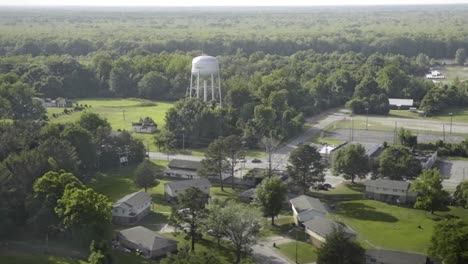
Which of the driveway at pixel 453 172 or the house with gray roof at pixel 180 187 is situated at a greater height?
the house with gray roof at pixel 180 187

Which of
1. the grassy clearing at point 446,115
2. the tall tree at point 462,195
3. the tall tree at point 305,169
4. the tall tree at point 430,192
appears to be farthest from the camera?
the grassy clearing at point 446,115

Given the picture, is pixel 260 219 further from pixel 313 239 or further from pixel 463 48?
pixel 463 48

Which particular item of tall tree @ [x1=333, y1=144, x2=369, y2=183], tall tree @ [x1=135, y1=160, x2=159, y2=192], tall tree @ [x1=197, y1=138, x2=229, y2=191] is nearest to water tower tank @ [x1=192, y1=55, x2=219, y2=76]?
tall tree @ [x1=197, y1=138, x2=229, y2=191]

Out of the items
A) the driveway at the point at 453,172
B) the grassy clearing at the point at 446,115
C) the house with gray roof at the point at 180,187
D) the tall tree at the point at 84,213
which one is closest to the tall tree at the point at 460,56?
the grassy clearing at the point at 446,115

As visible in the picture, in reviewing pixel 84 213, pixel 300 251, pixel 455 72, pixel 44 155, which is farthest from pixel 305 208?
pixel 455 72

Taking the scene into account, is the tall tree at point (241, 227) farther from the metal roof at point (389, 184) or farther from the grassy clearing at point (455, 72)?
the grassy clearing at point (455, 72)

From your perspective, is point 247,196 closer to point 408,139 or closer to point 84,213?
point 84,213

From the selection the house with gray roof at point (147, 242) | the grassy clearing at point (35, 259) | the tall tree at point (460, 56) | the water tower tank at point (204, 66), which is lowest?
the grassy clearing at point (35, 259)
